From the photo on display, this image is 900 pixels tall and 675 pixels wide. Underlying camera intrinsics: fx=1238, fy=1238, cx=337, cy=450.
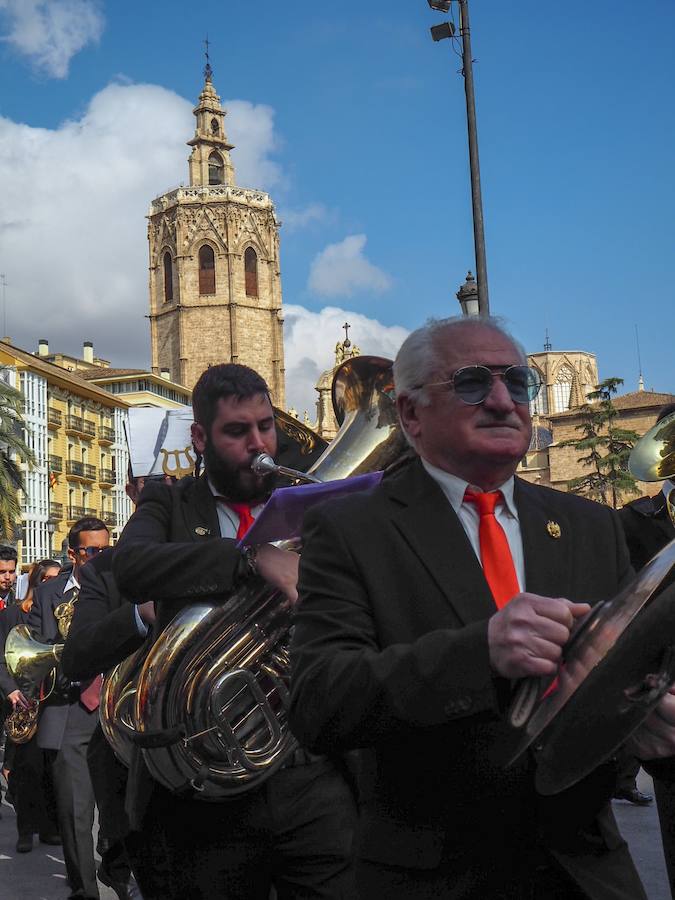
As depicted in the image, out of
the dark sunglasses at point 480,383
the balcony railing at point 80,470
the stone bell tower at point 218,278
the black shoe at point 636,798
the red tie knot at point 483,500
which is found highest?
the stone bell tower at point 218,278

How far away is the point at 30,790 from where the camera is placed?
8.66 metres

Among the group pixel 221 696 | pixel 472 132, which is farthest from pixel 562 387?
pixel 221 696

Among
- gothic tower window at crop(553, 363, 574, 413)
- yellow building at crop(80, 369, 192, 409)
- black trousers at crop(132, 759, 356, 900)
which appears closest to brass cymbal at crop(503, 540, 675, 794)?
black trousers at crop(132, 759, 356, 900)

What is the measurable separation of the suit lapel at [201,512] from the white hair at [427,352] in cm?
130

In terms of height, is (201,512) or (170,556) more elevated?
(201,512)

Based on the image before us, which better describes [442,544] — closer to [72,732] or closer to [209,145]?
[72,732]

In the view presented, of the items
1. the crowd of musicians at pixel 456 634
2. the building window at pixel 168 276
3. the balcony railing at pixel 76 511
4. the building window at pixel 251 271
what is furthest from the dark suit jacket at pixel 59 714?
the building window at pixel 168 276

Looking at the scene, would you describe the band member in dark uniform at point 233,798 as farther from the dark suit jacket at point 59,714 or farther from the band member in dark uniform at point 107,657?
the dark suit jacket at point 59,714

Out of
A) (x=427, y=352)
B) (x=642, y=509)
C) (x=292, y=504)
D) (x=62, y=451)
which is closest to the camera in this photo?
(x=427, y=352)

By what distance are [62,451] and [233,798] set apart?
74025 mm

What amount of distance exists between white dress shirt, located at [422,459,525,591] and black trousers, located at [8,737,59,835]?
21.9 ft

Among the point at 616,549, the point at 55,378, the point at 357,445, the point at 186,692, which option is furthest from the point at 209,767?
the point at 55,378

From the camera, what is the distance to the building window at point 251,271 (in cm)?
10362

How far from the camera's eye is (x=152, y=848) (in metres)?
3.63
